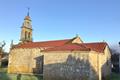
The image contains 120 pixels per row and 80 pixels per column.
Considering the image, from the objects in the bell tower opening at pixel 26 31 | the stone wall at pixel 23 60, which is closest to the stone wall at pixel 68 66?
the stone wall at pixel 23 60

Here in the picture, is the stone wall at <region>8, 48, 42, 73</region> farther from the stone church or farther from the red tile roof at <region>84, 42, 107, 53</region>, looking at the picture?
the red tile roof at <region>84, 42, 107, 53</region>

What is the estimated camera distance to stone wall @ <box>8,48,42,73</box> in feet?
140

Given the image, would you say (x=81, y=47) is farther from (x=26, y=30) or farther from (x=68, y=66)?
(x=26, y=30)

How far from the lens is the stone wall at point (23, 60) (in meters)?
42.7

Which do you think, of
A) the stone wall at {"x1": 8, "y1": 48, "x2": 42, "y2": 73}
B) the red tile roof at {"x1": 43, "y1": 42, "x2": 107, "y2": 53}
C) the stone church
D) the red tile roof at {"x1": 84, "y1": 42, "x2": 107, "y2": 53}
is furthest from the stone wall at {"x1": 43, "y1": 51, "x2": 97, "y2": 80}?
the stone wall at {"x1": 8, "y1": 48, "x2": 42, "y2": 73}

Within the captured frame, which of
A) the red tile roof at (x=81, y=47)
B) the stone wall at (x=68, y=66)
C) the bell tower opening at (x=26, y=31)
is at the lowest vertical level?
the stone wall at (x=68, y=66)

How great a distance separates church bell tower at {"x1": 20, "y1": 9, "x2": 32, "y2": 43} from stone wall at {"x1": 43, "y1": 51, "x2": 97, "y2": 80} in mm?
22010

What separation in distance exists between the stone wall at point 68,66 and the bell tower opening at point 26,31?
22.0 metres

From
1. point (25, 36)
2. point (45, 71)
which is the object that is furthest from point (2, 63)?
point (45, 71)

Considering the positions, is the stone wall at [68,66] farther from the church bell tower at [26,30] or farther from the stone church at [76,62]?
the church bell tower at [26,30]

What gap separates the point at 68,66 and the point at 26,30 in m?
26.5

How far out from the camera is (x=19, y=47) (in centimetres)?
4675

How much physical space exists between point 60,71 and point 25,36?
83.0ft

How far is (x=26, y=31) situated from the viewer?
53.8 metres
